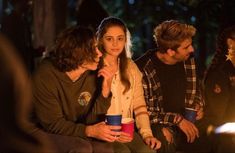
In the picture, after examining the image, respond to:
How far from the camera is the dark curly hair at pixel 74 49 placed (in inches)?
170

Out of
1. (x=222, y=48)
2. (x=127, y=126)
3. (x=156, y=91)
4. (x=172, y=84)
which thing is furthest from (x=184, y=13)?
(x=127, y=126)

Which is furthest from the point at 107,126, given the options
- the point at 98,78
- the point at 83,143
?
the point at 98,78

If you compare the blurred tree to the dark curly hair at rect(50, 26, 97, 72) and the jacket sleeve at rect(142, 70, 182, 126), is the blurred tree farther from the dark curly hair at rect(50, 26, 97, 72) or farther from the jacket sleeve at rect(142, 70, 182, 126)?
the dark curly hair at rect(50, 26, 97, 72)

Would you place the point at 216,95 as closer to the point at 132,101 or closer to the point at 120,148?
the point at 132,101

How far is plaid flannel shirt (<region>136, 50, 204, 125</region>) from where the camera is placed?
16.9 ft

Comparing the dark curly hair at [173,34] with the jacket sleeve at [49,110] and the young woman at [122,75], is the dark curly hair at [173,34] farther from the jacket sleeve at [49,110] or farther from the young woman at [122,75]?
the jacket sleeve at [49,110]

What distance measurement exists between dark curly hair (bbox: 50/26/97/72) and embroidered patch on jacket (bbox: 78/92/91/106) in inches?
10.6

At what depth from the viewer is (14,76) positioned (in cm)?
205

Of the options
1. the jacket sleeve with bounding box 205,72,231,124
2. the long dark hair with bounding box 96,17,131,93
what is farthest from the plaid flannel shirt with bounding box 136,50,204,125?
the long dark hair with bounding box 96,17,131,93

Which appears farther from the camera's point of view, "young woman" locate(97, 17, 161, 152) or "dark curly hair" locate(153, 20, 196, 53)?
"dark curly hair" locate(153, 20, 196, 53)

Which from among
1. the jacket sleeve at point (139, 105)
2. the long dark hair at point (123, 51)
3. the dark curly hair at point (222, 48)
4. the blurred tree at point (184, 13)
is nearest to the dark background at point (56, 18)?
the blurred tree at point (184, 13)

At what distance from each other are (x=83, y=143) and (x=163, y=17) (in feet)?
19.7

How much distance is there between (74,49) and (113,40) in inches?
24.5

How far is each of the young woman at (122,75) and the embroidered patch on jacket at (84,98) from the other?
403mm
